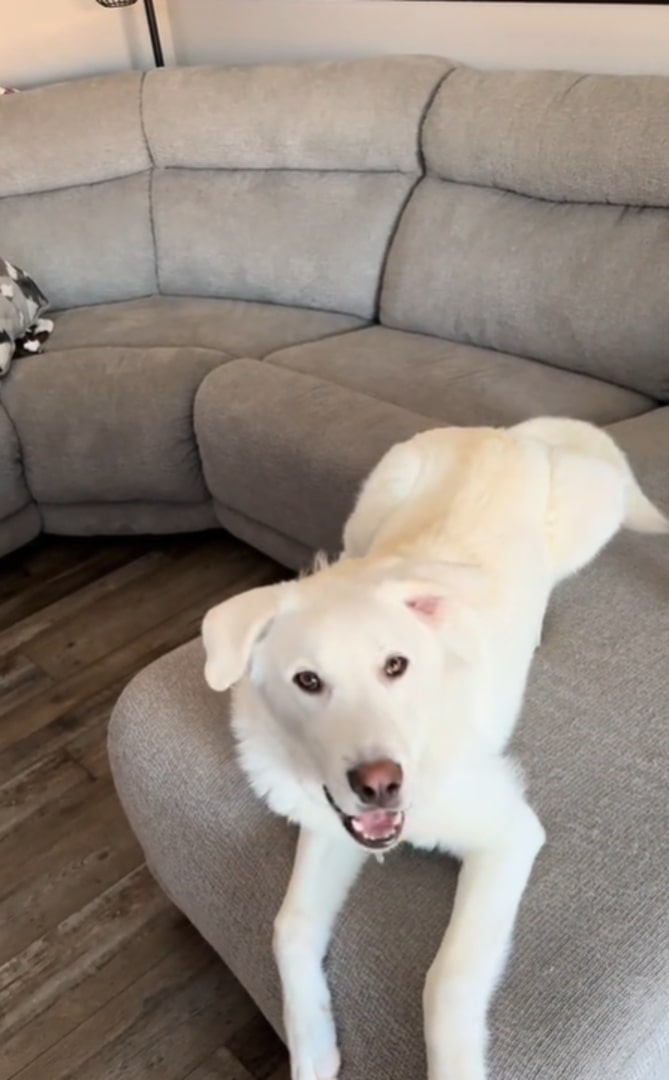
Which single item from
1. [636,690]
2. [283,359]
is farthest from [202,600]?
[636,690]

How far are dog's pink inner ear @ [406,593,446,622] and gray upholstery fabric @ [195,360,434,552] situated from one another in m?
0.90

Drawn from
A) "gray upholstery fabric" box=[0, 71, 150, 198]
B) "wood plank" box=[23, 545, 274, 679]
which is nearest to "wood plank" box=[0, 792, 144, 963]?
"wood plank" box=[23, 545, 274, 679]

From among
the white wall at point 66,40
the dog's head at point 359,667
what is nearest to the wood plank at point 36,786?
the dog's head at point 359,667

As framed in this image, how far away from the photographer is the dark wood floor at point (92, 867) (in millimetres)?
1559

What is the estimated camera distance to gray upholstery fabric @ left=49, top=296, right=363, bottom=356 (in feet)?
9.12

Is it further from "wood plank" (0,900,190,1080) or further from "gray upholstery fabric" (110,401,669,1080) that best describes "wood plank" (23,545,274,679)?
"gray upholstery fabric" (110,401,669,1080)

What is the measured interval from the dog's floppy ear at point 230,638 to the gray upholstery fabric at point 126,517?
1562mm

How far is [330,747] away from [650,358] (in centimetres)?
151

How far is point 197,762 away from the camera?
4.59 feet

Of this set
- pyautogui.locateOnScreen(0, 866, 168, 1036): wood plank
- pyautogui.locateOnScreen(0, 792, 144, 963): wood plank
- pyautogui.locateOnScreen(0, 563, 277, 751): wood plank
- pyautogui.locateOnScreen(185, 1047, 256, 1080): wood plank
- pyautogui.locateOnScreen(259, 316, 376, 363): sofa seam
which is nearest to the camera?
pyautogui.locateOnScreen(185, 1047, 256, 1080): wood plank

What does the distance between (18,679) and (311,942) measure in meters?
1.39

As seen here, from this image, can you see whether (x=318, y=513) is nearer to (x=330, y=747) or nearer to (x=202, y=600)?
(x=202, y=600)

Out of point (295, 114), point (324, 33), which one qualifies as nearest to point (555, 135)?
point (295, 114)

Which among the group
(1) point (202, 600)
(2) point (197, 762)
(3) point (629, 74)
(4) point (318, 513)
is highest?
(3) point (629, 74)
